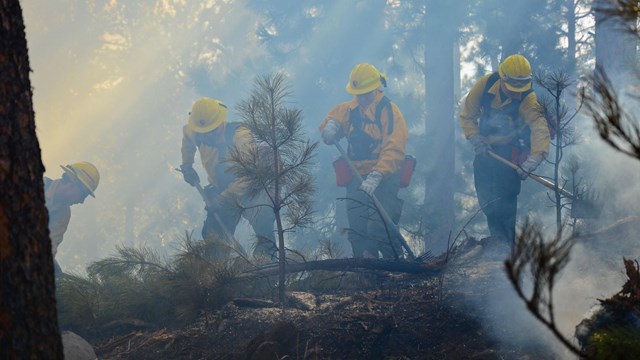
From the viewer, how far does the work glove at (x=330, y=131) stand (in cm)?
827

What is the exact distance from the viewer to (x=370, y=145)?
828 centimetres

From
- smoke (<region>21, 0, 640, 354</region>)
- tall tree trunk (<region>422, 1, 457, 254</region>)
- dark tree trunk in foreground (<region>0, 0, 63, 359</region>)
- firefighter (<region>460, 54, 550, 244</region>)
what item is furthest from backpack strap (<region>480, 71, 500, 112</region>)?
smoke (<region>21, 0, 640, 354</region>)

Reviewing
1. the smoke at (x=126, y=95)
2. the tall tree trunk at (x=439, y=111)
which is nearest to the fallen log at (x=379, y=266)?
the tall tree trunk at (x=439, y=111)

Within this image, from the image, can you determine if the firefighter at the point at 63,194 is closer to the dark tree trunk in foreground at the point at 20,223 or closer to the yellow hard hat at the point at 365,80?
the yellow hard hat at the point at 365,80

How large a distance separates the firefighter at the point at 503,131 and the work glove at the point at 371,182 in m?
1.07

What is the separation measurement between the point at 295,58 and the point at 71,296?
12225 mm

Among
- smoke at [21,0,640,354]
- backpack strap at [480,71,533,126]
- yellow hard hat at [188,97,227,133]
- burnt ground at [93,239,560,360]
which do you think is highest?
smoke at [21,0,640,354]

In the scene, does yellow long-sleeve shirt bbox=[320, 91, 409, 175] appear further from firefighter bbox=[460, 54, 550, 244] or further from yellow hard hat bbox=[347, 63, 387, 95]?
firefighter bbox=[460, 54, 550, 244]

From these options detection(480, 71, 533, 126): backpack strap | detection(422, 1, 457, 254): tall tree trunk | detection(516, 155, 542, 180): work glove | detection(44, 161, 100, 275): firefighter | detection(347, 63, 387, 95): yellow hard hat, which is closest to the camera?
detection(516, 155, 542, 180): work glove

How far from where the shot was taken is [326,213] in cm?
1700

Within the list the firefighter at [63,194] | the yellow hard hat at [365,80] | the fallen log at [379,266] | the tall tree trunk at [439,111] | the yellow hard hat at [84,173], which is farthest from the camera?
the tall tree trunk at [439,111]

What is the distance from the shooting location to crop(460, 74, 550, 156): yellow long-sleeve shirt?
741 centimetres

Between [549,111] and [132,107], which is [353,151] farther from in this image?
[132,107]

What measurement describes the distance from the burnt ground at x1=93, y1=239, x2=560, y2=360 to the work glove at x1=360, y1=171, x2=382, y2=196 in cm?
198
